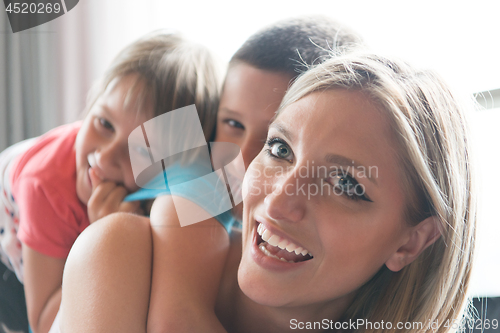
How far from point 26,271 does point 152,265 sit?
0.23 meters

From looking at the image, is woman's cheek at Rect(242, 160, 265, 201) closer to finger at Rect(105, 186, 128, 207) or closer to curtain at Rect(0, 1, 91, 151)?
finger at Rect(105, 186, 128, 207)

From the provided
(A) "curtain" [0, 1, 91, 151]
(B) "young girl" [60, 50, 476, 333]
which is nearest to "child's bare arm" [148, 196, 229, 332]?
(B) "young girl" [60, 50, 476, 333]

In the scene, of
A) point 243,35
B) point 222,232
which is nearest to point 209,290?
point 222,232

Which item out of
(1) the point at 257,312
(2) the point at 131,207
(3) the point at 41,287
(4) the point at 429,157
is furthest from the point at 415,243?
(3) the point at 41,287

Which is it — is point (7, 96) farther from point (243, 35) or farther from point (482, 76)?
point (482, 76)

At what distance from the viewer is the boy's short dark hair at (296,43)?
18.7 inches

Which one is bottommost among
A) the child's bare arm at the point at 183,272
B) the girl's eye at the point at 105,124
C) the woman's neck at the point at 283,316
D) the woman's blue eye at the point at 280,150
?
the woman's neck at the point at 283,316

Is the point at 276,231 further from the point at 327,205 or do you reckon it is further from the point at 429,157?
the point at 429,157

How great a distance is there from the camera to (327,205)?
375 millimetres

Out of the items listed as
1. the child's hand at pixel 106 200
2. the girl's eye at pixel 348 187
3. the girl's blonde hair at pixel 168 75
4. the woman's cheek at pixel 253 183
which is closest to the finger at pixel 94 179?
the child's hand at pixel 106 200

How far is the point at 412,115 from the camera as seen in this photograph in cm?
37

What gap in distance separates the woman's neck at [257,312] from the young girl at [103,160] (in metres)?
0.15

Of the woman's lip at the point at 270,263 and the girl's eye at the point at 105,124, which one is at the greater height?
the girl's eye at the point at 105,124

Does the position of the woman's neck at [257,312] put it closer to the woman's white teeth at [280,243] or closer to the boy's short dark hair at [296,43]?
the woman's white teeth at [280,243]
